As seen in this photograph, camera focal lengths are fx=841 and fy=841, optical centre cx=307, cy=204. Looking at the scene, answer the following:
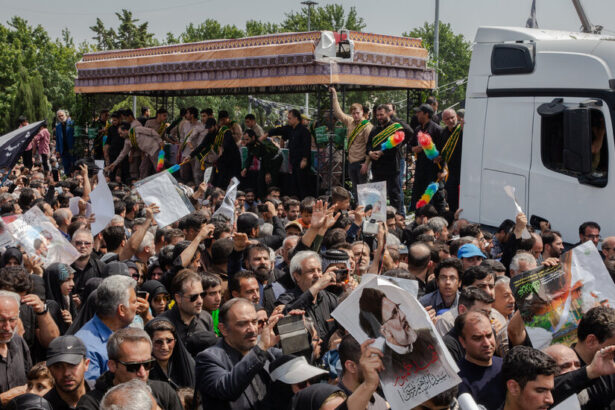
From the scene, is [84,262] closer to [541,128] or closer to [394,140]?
[541,128]

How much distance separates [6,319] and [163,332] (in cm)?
103

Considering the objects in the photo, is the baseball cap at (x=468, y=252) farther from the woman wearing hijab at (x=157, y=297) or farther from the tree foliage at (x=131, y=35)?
the tree foliage at (x=131, y=35)

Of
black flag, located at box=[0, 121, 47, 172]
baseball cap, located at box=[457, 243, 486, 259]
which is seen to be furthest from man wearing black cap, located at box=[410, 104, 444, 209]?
black flag, located at box=[0, 121, 47, 172]

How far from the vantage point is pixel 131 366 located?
15.6 ft

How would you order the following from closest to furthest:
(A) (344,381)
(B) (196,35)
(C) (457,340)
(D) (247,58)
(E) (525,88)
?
(A) (344,381) < (C) (457,340) < (E) (525,88) < (D) (247,58) < (B) (196,35)

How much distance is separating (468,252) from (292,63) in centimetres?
702

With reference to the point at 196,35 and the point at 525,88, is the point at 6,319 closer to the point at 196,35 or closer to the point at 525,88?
the point at 525,88

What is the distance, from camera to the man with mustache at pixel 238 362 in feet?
15.4

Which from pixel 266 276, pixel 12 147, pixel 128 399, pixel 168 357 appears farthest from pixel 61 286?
pixel 12 147

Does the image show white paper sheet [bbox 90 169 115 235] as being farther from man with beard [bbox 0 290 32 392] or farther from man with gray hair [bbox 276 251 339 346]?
man with beard [bbox 0 290 32 392]

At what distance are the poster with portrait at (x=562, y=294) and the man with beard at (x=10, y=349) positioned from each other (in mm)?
3312

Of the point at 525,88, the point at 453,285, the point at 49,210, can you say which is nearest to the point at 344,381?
the point at 453,285

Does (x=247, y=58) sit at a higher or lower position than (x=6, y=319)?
higher

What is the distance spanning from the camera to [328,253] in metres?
7.05
